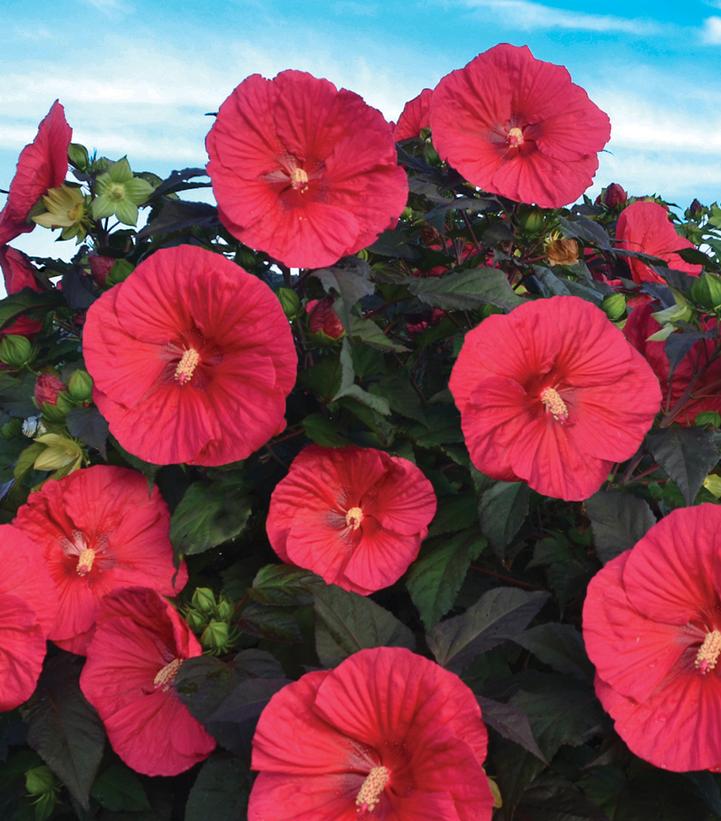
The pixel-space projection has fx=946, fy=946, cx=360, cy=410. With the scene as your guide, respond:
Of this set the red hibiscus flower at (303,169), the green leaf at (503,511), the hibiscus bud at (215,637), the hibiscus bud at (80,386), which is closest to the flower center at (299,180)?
the red hibiscus flower at (303,169)

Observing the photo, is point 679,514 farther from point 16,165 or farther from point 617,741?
point 16,165

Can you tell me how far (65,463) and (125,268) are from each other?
324mm

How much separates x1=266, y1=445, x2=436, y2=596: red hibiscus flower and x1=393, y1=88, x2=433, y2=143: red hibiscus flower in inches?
32.2

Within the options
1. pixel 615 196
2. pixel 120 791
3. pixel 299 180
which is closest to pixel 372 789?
pixel 120 791

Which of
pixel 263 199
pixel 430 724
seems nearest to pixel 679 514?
pixel 430 724

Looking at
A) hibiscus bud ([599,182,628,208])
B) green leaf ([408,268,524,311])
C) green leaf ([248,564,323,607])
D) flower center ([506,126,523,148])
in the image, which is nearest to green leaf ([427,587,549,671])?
green leaf ([248,564,323,607])

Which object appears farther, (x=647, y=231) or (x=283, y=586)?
(x=647, y=231)

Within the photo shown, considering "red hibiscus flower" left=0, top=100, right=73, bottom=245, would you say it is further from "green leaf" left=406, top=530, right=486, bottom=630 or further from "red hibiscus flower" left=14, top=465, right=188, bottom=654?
"green leaf" left=406, top=530, right=486, bottom=630

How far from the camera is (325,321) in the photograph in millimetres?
1394

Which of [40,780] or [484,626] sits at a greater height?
[484,626]

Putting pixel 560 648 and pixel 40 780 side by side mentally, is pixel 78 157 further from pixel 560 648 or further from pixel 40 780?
pixel 560 648

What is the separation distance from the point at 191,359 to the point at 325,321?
0.20 meters

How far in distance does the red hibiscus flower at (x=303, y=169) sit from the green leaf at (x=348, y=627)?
478 mm

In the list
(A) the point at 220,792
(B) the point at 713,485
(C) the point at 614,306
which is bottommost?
(A) the point at 220,792
